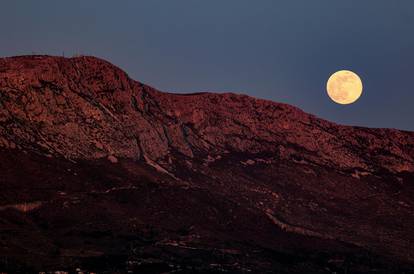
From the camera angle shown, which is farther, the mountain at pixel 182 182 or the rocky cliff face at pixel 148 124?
Answer: the rocky cliff face at pixel 148 124

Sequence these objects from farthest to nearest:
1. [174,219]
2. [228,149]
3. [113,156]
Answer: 1. [228,149]
2. [113,156]
3. [174,219]

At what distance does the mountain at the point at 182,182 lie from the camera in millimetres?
71188

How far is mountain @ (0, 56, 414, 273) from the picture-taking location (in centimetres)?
7119

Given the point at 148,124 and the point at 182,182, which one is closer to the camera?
the point at 182,182

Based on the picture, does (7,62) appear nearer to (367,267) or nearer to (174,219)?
(174,219)

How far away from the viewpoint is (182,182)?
307 feet

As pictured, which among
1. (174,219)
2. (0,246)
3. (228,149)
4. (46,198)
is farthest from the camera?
(228,149)

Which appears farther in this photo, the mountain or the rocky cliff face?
the rocky cliff face

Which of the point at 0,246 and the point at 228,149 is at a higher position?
the point at 228,149

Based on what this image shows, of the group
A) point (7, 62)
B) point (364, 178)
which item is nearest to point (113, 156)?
point (7, 62)

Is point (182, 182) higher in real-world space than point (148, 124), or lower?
lower

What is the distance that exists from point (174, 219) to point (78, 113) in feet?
83.3

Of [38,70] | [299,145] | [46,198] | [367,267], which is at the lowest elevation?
[367,267]

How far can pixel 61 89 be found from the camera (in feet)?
327
